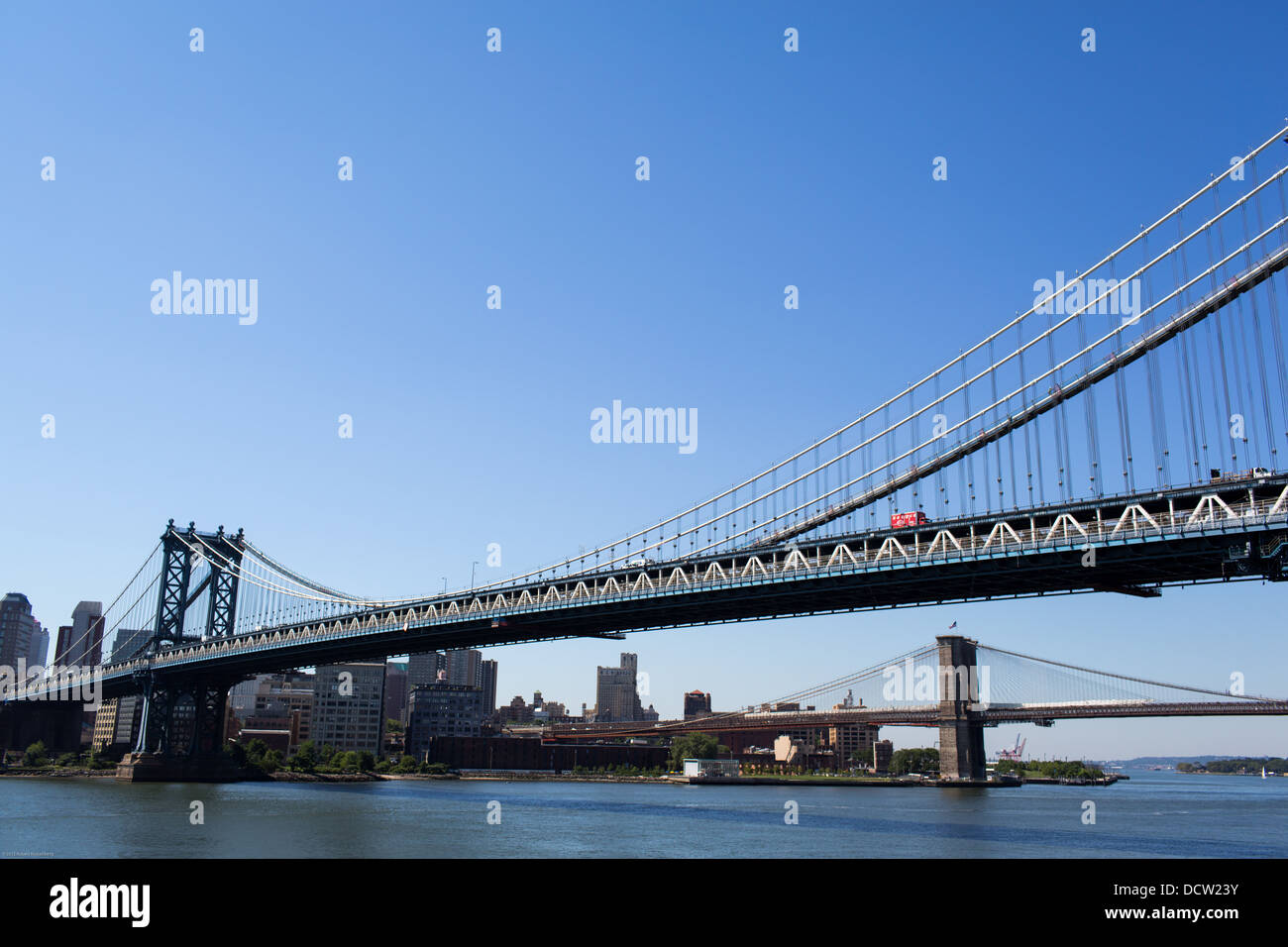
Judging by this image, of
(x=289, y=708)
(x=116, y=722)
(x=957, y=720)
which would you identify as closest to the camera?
(x=957, y=720)

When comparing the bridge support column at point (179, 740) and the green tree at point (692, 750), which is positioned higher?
the bridge support column at point (179, 740)

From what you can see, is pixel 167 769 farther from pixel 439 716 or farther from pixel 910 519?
pixel 439 716

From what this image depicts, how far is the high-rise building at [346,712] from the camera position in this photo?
141500 millimetres

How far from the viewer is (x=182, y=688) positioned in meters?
86.0

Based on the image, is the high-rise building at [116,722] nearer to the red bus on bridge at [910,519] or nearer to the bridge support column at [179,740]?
the bridge support column at [179,740]

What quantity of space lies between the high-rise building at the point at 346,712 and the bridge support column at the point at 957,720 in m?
73.8

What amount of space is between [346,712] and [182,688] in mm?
58821

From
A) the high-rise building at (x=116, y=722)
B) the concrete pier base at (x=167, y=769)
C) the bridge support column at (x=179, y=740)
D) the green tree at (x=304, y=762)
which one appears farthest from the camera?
the high-rise building at (x=116, y=722)

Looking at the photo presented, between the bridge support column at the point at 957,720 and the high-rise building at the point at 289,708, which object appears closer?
the bridge support column at the point at 957,720

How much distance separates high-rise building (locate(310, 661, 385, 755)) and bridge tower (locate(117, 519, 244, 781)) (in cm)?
4650

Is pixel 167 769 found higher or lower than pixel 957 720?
lower

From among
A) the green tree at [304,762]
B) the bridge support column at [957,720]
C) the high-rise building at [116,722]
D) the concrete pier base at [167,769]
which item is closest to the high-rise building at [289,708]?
the high-rise building at [116,722]

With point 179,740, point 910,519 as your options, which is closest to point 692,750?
point 179,740

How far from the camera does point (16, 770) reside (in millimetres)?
92562
